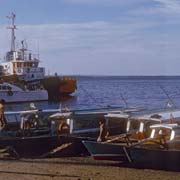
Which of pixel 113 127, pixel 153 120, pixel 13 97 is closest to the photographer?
pixel 153 120

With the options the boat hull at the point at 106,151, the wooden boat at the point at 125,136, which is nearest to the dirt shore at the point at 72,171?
the boat hull at the point at 106,151

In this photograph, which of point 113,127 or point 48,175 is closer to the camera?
point 48,175

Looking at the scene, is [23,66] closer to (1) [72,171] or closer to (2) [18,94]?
(2) [18,94]

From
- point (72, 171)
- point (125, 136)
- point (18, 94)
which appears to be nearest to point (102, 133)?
point (125, 136)

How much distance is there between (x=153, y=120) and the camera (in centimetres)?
2112

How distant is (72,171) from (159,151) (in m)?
3.08

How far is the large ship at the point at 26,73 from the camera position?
7288 centimetres

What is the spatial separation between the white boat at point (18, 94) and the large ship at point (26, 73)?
220cm

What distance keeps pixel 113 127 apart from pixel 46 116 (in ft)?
12.7

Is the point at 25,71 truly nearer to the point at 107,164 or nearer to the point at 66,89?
the point at 66,89

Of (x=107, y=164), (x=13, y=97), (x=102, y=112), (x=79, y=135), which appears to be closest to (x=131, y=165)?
(x=107, y=164)

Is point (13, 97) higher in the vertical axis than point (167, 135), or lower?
lower

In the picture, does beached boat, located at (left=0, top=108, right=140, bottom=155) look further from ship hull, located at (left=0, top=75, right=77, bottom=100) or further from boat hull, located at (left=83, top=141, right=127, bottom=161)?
ship hull, located at (left=0, top=75, right=77, bottom=100)

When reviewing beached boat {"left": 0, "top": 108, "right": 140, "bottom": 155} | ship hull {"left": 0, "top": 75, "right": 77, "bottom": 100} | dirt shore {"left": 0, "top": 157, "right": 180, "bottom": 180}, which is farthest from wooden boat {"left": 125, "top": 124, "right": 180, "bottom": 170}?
ship hull {"left": 0, "top": 75, "right": 77, "bottom": 100}
